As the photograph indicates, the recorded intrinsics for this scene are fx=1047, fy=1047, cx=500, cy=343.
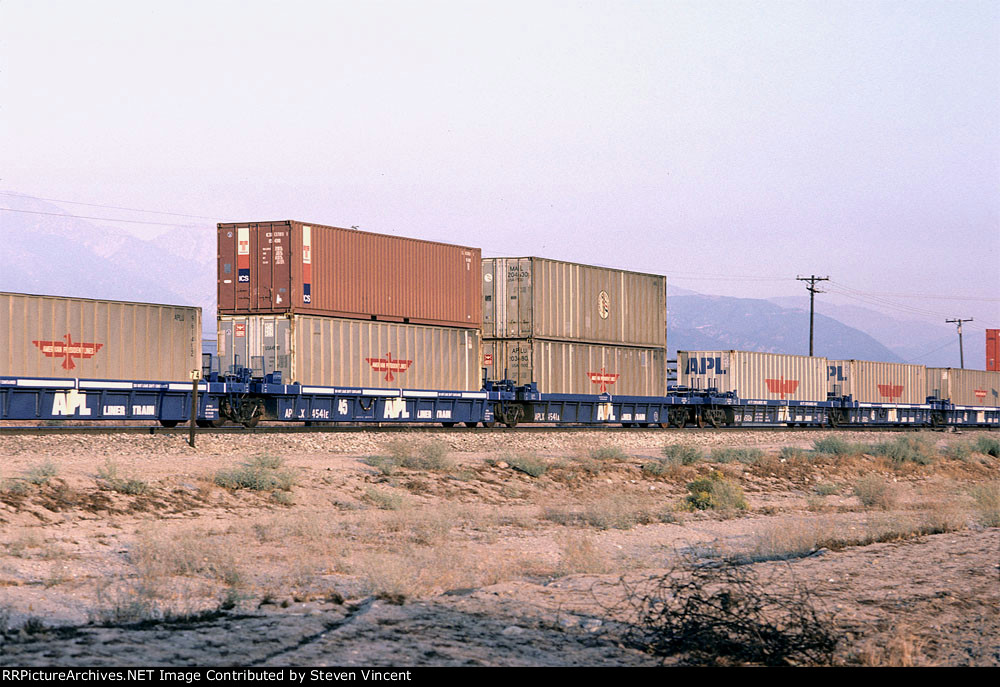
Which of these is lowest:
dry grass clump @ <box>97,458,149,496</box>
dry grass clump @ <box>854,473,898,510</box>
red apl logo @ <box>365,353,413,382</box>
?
dry grass clump @ <box>854,473,898,510</box>

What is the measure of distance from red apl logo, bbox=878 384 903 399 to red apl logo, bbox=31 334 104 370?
47.7m

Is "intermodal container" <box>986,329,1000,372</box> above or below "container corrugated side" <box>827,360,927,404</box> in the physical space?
above

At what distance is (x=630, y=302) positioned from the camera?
43406 mm

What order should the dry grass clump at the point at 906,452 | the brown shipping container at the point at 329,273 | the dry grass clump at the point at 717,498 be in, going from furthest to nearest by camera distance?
1. the dry grass clump at the point at 906,452
2. the brown shipping container at the point at 329,273
3. the dry grass clump at the point at 717,498

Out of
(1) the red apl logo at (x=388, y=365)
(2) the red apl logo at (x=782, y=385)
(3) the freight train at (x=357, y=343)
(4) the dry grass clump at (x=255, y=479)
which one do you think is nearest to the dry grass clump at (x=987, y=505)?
(4) the dry grass clump at (x=255, y=479)

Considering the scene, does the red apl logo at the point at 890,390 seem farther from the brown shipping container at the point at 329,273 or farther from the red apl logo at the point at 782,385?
the brown shipping container at the point at 329,273

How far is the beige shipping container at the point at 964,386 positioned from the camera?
67688mm

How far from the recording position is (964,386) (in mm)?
70250

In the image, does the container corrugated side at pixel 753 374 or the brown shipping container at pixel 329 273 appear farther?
the container corrugated side at pixel 753 374

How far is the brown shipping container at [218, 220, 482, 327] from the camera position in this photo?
32.1 metres

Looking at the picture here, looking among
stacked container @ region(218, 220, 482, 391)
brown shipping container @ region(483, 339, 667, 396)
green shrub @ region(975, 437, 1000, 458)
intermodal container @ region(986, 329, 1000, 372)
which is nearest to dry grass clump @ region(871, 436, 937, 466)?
A: green shrub @ region(975, 437, 1000, 458)

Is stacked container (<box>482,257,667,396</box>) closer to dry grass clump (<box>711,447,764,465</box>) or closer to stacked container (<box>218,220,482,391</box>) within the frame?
stacked container (<box>218,220,482,391</box>)

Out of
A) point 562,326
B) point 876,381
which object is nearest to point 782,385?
point 876,381

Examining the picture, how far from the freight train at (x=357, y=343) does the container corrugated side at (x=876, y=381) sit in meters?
15.9
